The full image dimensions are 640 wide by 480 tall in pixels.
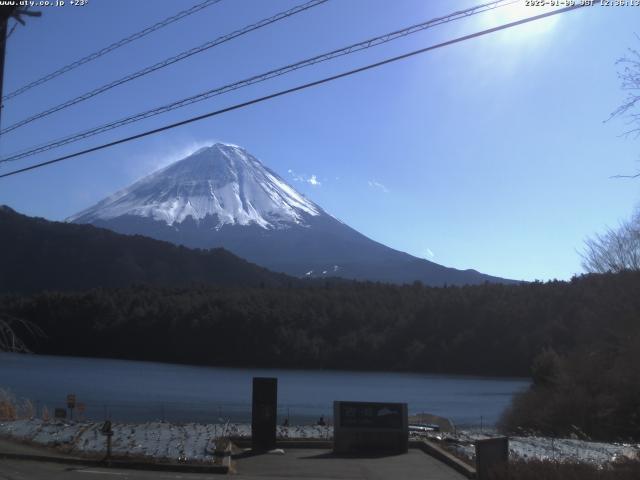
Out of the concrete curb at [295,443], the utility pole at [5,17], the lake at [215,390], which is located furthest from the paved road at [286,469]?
the lake at [215,390]

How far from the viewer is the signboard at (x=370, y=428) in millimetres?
18953

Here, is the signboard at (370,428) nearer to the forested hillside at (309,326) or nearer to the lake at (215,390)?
the lake at (215,390)

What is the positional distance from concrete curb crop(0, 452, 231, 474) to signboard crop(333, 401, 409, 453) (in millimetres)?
3392

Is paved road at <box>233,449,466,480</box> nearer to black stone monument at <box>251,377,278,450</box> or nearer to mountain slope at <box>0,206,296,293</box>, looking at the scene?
black stone monument at <box>251,377,278,450</box>

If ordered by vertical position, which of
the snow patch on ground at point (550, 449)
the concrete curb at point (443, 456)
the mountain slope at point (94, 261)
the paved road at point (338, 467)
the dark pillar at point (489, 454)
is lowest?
the paved road at point (338, 467)

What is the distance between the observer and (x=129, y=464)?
52.2 feet

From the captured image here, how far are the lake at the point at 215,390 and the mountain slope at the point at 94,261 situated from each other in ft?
127

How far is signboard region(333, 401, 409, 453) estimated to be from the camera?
19.0 metres

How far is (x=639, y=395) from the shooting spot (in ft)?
96.7

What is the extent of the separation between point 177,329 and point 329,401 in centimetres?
5526

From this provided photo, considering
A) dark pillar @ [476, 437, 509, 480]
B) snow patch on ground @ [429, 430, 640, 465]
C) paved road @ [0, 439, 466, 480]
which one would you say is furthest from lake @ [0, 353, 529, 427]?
dark pillar @ [476, 437, 509, 480]

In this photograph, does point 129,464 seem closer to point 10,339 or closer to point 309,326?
point 10,339

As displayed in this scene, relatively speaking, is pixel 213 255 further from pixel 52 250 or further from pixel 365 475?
pixel 365 475

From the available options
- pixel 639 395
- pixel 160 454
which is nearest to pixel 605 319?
pixel 639 395
